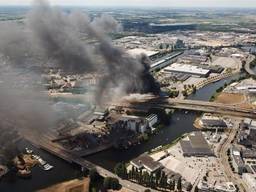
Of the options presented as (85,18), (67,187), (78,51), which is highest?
(85,18)

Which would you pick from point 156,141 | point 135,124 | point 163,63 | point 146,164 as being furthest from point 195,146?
point 163,63

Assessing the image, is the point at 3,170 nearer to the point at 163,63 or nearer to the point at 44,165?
the point at 44,165

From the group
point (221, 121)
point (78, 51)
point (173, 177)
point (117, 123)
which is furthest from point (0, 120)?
point (221, 121)

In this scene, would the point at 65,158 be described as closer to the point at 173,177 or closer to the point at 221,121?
the point at 173,177

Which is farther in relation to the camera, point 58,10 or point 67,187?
point 58,10

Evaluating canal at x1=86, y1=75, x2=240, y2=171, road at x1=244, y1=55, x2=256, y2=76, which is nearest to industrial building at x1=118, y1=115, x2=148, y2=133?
canal at x1=86, y1=75, x2=240, y2=171

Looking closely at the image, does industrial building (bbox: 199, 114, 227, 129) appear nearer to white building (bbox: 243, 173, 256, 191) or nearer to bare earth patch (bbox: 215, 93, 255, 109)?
bare earth patch (bbox: 215, 93, 255, 109)

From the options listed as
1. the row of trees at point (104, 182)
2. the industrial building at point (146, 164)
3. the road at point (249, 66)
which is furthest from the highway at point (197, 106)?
the road at point (249, 66)

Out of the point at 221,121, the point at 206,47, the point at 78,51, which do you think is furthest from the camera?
the point at 206,47
